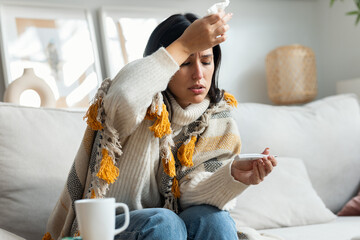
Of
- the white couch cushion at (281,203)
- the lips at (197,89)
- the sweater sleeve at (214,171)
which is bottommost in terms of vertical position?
the white couch cushion at (281,203)

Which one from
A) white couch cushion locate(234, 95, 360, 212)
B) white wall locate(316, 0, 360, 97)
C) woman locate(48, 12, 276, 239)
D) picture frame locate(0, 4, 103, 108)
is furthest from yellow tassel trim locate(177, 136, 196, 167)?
white wall locate(316, 0, 360, 97)

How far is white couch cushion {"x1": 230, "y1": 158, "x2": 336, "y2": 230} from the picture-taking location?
69.3 inches

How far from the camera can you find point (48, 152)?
1.62 m

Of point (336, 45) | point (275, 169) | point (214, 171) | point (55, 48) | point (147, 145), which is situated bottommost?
point (275, 169)

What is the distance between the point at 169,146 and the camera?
1.31 meters

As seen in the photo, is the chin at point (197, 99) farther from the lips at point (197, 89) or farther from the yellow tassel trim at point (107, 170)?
the yellow tassel trim at point (107, 170)

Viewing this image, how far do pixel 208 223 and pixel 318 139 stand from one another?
1.07 meters

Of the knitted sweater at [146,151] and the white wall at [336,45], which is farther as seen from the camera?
the white wall at [336,45]

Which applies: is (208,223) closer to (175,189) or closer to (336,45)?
(175,189)

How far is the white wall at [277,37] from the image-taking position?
9.45 feet

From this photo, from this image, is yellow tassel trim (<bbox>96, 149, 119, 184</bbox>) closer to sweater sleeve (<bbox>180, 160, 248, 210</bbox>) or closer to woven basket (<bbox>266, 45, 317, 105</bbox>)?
sweater sleeve (<bbox>180, 160, 248, 210</bbox>)

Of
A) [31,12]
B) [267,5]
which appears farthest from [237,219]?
[267,5]

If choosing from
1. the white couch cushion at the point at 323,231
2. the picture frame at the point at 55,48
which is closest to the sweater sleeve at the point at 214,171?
the white couch cushion at the point at 323,231

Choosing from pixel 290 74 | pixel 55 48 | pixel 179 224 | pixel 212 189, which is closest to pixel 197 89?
pixel 212 189
